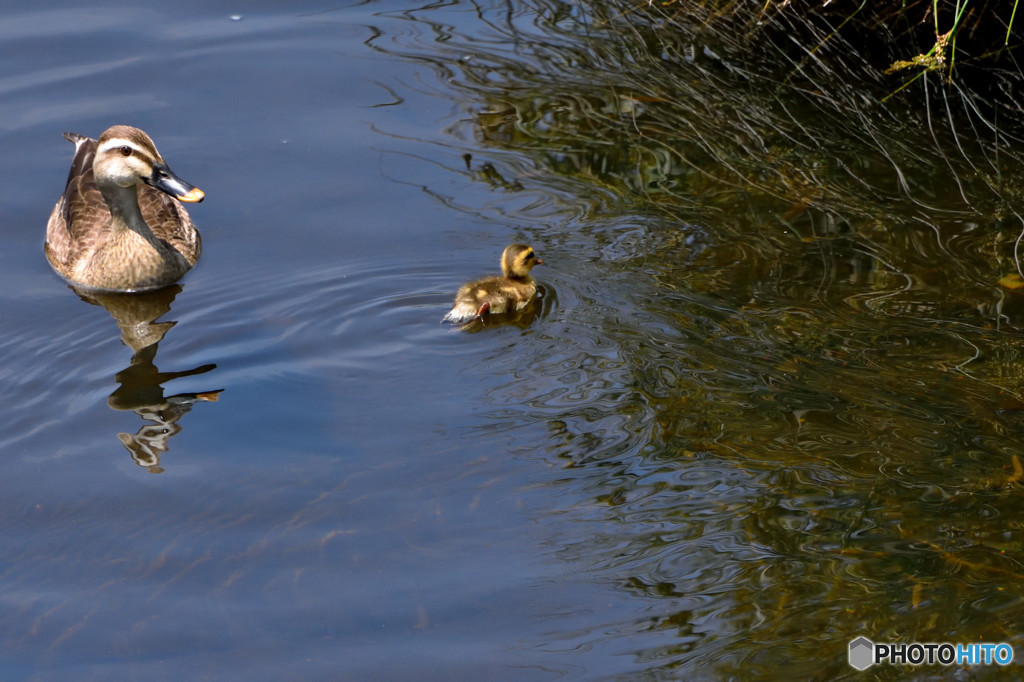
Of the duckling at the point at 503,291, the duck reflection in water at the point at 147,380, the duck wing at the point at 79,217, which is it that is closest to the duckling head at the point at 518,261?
the duckling at the point at 503,291

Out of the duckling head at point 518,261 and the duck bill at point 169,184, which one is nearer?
the duckling head at point 518,261

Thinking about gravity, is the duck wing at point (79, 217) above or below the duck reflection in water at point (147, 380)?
above

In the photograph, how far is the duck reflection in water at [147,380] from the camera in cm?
516

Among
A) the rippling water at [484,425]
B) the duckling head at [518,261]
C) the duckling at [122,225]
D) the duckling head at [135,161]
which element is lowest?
the rippling water at [484,425]

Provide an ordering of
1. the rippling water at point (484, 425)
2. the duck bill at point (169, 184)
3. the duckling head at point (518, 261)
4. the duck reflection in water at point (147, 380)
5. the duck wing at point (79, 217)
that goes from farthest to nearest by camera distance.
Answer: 1. the duck wing at point (79, 217)
2. the duck bill at point (169, 184)
3. the duckling head at point (518, 261)
4. the duck reflection in water at point (147, 380)
5. the rippling water at point (484, 425)

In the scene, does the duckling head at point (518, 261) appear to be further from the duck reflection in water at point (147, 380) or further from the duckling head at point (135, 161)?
the duckling head at point (135, 161)

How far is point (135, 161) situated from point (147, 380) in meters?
1.57

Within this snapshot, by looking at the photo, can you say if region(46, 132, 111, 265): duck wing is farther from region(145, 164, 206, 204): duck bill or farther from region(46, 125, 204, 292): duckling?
region(145, 164, 206, 204): duck bill

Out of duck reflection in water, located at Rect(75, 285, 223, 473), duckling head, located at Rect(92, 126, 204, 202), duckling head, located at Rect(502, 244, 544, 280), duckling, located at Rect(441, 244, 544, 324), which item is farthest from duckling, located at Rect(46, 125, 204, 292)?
duckling head, located at Rect(502, 244, 544, 280)

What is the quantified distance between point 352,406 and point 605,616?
1.77 meters

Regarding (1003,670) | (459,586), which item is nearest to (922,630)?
(1003,670)

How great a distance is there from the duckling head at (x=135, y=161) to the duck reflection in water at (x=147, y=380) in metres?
0.60

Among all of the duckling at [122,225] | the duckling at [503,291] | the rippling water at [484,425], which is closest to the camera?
the rippling water at [484,425]

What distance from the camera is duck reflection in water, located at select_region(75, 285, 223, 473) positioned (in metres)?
5.16
